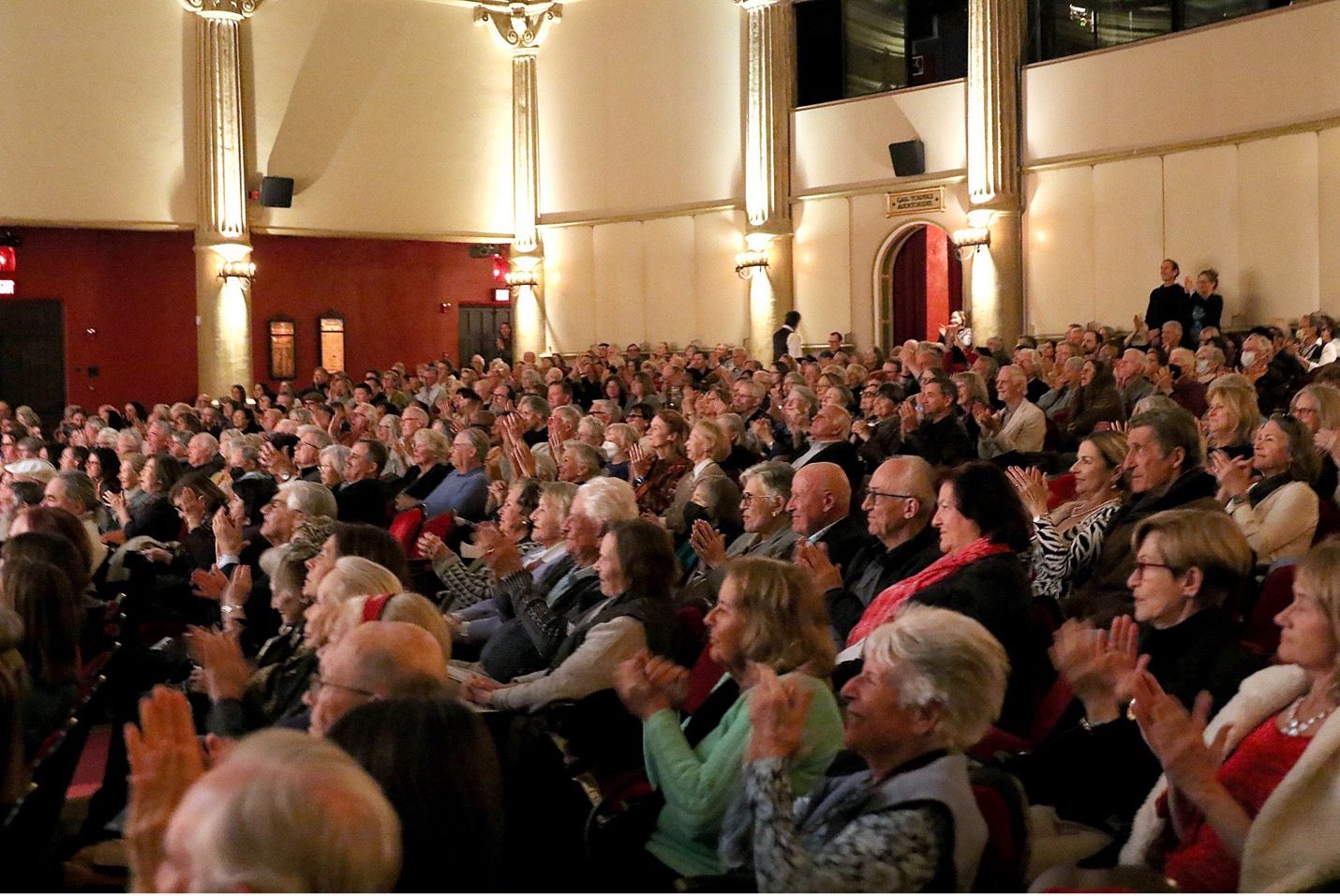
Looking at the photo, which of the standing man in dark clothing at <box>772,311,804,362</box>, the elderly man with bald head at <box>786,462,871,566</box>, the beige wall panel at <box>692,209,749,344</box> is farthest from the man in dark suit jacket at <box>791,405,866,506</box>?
the beige wall panel at <box>692,209,749,344</box>

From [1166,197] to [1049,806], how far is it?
11038 mm

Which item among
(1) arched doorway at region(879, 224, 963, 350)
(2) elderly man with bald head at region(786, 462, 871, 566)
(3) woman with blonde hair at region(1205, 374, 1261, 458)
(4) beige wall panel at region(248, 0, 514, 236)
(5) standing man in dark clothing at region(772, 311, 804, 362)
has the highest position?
(4) beige wall panel at region(248, 0, 514, 236)

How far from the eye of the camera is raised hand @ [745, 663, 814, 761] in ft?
7.32

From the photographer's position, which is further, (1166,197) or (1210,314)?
(1166,197)

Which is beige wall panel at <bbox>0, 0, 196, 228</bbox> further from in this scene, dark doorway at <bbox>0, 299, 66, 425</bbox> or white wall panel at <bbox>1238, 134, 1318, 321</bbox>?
white wall panel at <bbox>1238, 134, 1318, 321</bbox>

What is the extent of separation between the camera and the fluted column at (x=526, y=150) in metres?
17.6

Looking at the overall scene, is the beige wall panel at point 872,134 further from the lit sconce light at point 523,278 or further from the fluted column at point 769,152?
the lit sconce light at point 523,278

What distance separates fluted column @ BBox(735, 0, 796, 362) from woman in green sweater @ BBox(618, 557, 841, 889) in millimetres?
13214

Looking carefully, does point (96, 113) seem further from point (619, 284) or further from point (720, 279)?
point (720, 279)

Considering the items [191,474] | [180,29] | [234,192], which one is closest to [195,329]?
[234,192]

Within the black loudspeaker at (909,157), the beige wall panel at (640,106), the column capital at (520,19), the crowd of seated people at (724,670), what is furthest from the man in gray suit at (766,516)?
the column capital at (520,19)

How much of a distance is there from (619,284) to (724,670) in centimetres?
1455

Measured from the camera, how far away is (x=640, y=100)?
55.6ft

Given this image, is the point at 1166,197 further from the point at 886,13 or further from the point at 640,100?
the point at 640,100
